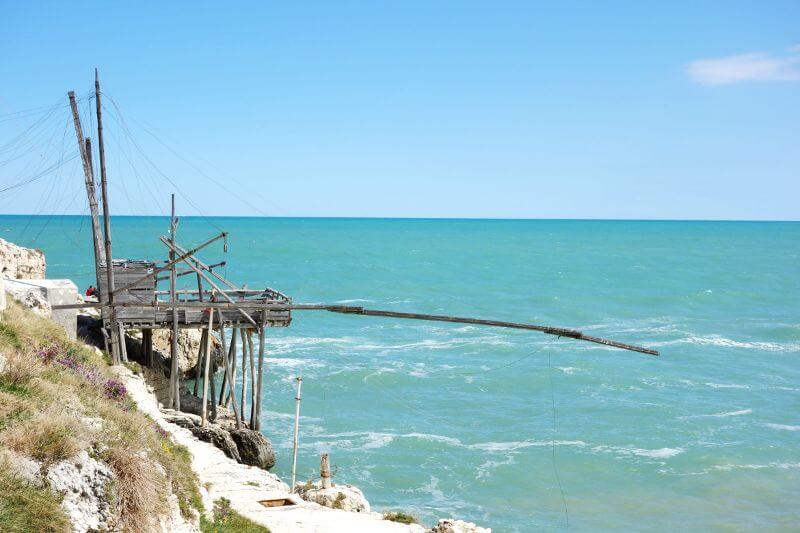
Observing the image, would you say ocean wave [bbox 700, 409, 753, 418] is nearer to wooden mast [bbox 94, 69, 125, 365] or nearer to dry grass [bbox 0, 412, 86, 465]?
wooden mast [bbox 94, 69, 125, 365]

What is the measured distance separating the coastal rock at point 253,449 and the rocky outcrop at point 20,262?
1283cm

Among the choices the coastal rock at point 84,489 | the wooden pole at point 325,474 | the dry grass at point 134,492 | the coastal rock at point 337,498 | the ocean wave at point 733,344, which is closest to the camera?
the coastal rock at point 84,489

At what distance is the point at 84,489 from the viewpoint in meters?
9.62

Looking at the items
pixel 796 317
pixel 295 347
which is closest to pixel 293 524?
pixel 295 347

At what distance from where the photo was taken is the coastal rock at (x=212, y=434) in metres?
23.8

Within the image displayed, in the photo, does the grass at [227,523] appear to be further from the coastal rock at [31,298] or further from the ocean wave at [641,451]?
the ocean wave at [641,451]

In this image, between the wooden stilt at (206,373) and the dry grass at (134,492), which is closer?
the dry grass at (134,492)

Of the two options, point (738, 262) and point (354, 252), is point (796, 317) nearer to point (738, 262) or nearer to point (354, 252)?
point (738, 262)

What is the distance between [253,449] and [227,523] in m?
10.6

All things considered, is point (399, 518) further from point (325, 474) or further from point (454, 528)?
point (325, 474)

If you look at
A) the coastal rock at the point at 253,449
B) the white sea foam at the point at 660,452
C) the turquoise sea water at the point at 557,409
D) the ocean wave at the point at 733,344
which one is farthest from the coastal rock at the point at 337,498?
the ocean wave at the point at 733,344

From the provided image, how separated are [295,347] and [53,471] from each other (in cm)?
3427

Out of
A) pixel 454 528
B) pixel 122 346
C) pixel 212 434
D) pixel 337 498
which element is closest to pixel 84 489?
pixel 454 528

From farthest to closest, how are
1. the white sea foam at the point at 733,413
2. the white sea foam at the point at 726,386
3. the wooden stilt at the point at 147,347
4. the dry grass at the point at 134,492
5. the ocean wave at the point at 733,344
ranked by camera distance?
the ocean wave at the point at 733,344
the white sea foam at the point at 726,386
the white sea foam at the point at 733,413
the wooden stilt at the point at 147,347
the dry grass at the point at 134,492
